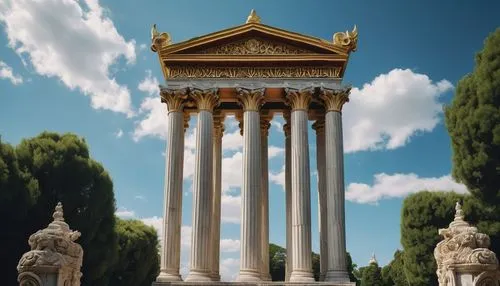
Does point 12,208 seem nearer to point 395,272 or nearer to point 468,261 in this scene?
point 468,261

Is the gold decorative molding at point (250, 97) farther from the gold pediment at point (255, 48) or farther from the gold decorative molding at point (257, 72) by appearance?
the gold pediment at point (255, 48)

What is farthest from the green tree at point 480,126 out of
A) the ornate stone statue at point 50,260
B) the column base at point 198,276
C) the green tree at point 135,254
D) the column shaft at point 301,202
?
the green tree at point 135,254

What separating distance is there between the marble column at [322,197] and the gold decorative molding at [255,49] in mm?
5601

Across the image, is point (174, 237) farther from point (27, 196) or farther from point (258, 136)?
point (27, 196)

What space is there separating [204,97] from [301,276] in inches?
455

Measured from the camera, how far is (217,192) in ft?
120

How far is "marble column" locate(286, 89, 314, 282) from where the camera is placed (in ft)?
100

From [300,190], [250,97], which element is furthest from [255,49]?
[300,190]

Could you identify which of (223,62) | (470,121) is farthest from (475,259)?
(470,121)

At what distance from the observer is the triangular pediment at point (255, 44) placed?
110 ft

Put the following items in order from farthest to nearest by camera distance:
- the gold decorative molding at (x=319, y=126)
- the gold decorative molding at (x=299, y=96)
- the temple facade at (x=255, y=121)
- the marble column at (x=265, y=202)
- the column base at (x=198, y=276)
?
the gold decorative molding at (x=319, y=126)
the marble column at (x=265, y=202)
the gold decorative molding at (x=299, y=96)
the temple facade at (x=255, y=121)
the column base at (x=198, y=276)

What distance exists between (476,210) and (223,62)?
977 inches

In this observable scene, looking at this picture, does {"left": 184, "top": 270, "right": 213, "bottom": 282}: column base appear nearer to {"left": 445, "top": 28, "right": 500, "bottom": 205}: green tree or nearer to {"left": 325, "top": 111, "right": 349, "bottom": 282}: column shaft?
{"left": 325, "top": 111, "right": 349, "bottom": 282}: column shaft

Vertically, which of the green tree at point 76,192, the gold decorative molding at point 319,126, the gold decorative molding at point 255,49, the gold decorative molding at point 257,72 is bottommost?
the green tree at point 76,192
